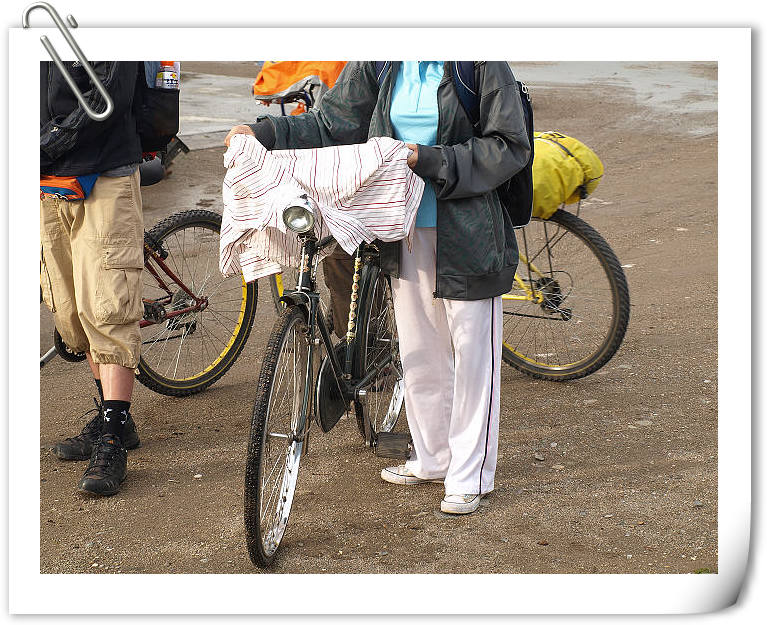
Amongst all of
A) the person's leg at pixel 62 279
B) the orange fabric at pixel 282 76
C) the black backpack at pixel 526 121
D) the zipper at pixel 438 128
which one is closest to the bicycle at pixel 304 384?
the zipper at pixel 438 128

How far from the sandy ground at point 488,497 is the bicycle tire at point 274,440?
0.46 ft

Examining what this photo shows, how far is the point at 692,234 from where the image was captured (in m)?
7.43

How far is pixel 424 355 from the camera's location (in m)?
3.95

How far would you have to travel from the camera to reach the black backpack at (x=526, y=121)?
3.46 m

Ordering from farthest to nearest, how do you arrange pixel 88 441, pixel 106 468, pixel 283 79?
pixel 283 79 → pixel 88 441 → pixel 106 468

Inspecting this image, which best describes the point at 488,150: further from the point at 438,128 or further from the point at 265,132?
the point at 265,132

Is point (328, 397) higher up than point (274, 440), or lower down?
higher up

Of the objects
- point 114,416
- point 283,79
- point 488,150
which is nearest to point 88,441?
point 114,416

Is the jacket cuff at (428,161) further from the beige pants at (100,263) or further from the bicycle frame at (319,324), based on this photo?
the beige pants at (100,263)

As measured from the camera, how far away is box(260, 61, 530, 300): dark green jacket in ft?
11.3

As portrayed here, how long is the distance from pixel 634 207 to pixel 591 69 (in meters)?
7.11

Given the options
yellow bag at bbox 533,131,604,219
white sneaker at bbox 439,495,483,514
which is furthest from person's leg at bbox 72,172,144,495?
yellow bag at bbox 533,131,604,219

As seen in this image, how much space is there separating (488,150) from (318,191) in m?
0.58

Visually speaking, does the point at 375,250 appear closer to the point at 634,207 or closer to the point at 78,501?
the point at 78,501
